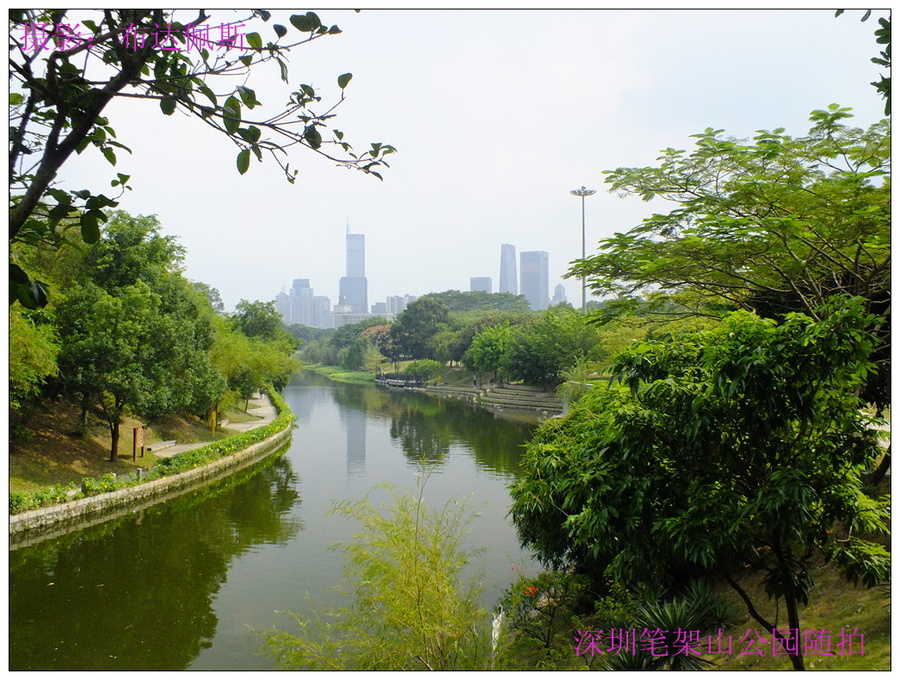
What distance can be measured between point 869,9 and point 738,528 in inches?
87.7

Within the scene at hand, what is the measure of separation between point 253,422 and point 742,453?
65.4ft

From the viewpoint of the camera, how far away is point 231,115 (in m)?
1.67

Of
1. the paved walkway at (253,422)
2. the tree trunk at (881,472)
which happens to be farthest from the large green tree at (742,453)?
the paved walkway at (253,422)

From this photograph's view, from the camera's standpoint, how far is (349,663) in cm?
468

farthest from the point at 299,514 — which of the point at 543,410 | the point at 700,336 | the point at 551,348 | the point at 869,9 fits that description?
the point at 551,348

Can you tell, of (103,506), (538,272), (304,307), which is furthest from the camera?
(304,307)

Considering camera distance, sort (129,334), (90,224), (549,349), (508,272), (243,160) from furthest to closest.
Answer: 1. (508,272)
2. (549,349)
3. (129,334)
4. (243,160)
5. (90,224)

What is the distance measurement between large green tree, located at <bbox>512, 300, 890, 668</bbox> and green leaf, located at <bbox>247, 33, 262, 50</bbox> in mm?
2160

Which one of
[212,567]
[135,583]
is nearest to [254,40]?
[135,583]

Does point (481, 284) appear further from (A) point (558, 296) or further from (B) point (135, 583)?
(B) point (135, 583)

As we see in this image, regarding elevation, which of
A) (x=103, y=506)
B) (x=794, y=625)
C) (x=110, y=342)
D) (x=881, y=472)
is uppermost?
(x=110, y=342)

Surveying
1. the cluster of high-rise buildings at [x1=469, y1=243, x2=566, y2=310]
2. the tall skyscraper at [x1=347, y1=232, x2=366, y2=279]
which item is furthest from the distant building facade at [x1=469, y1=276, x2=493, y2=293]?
the tall skyscraper at [x1=347, y1=232, x2=366, y2=279]

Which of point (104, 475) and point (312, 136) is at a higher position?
point (312, 136)

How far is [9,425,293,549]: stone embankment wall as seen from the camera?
884 centimetres
